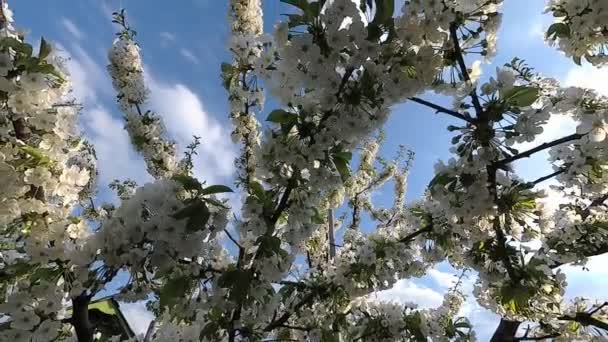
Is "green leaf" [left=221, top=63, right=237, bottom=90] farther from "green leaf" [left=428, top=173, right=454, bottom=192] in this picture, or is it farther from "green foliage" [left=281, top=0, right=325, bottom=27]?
"green leaf" [left=428, top=173, right=454, bottom=192]

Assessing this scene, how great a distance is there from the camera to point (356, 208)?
915 cm

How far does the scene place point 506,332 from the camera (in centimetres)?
523

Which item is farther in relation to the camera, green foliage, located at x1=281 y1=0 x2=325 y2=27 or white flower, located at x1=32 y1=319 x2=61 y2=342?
white flower, located at x1=32 y1=319 x2=61 y2=342

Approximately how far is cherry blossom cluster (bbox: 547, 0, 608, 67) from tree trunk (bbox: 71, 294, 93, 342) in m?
3.22

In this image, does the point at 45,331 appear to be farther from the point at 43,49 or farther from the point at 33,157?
the point at 43,49

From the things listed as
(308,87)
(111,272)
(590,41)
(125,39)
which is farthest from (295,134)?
(125,39)

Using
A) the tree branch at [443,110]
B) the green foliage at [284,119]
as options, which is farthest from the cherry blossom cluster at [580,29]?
the green foliage at [284,119]

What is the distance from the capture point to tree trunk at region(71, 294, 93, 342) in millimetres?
2934

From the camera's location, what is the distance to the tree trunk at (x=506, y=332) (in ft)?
17.0

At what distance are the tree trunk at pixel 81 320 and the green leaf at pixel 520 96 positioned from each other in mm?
2582

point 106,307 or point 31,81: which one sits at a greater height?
point 106,307

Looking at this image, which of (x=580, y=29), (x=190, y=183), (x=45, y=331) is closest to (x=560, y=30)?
(x=580, y=29)

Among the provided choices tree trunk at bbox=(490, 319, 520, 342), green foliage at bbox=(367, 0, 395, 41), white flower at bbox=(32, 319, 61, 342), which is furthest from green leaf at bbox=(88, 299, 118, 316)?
green foliage at bbox=(367, 0, 395, 41)

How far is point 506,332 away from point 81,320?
13.9ft
